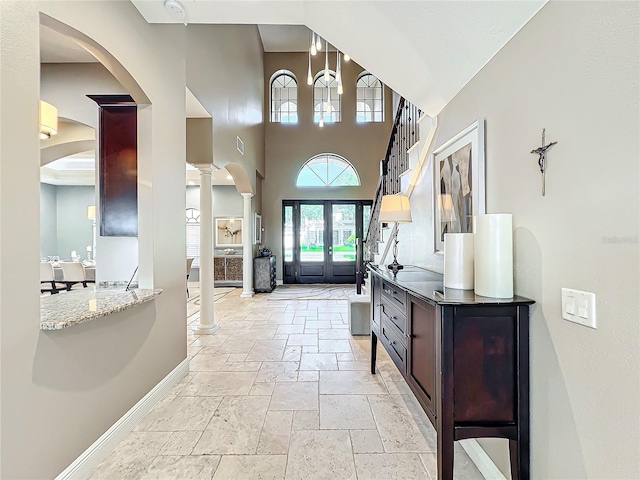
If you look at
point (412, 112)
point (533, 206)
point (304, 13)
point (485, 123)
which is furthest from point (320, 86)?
point (533, 206)

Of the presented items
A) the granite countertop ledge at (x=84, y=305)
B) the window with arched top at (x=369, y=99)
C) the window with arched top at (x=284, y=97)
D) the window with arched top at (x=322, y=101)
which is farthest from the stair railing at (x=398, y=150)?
the window with arched top at (x=284, y=97)

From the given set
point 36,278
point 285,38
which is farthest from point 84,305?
point 285,38

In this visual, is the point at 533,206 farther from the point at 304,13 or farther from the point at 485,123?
the point at 304,13

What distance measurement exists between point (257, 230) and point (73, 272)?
3.84 m

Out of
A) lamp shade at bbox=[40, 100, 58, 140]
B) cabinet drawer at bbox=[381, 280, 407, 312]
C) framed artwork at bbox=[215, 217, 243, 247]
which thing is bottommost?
cabinet drawer at bbox=[381, 280, 407, 312]

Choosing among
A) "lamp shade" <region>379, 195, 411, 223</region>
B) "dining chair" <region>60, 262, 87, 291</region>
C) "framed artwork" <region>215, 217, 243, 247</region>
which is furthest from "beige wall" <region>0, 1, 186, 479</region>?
"framed artwork" <region>215, 217, 243, 247</region>

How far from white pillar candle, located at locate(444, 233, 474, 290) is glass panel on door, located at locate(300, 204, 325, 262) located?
7.48m

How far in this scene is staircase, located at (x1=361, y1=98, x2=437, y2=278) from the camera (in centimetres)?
307

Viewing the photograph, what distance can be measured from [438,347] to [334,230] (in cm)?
784

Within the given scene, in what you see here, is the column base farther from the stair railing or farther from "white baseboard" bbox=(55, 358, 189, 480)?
the stair railing

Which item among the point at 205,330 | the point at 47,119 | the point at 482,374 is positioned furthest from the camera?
the point at 205,330

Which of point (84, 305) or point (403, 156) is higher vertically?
point (403, 156)

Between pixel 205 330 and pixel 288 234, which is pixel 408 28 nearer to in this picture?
pixel 205 330

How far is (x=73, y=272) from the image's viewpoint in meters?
5.70
